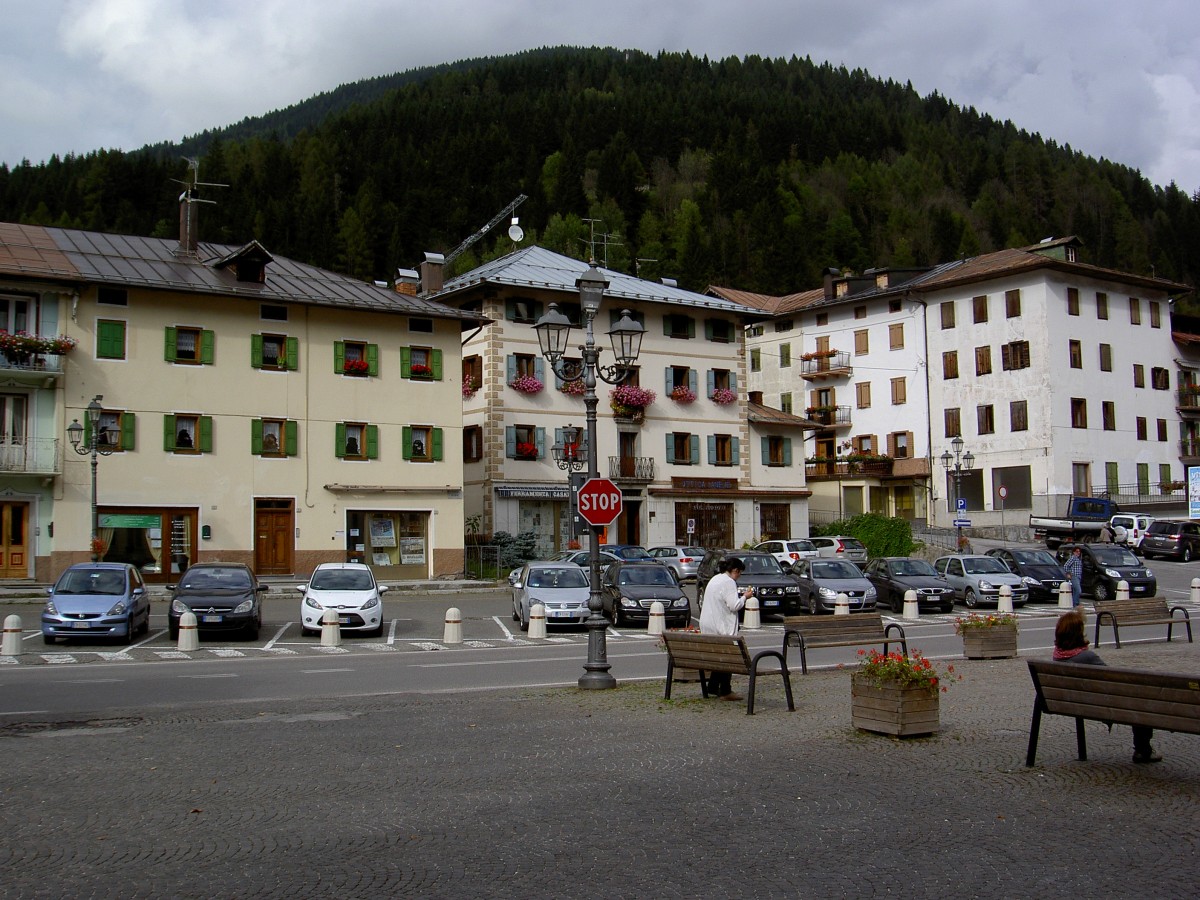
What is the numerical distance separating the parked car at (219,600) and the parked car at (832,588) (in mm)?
13355

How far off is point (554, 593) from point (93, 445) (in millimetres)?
14795

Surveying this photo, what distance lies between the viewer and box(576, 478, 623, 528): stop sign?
15438 mm

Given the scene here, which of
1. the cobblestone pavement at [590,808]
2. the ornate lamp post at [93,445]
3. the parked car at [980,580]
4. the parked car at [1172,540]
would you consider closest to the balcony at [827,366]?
the parked car at [1172,540]

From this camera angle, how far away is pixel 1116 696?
8.70m

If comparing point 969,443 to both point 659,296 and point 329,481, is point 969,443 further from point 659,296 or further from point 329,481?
point 329,481

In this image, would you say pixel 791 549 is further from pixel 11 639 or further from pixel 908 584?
pixel 11 639

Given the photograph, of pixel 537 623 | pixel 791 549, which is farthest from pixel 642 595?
pixel 791 549

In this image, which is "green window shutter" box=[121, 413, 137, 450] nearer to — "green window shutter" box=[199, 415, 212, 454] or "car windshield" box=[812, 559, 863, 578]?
"green window shutter" box=[199, 415, 212, 454]

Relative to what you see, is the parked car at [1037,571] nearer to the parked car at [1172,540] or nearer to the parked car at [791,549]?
the parked car at [791,549]

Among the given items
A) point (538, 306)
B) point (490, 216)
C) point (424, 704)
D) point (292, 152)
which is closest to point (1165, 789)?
point (424, 704)

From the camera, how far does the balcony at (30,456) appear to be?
35.5m

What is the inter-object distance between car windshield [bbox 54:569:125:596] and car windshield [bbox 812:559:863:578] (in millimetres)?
16481

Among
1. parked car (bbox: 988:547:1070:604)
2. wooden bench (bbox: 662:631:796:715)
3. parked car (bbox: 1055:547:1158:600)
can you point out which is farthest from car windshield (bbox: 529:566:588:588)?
parked car (bbox: 1055:547:1158:600)

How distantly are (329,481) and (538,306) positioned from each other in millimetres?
14006
